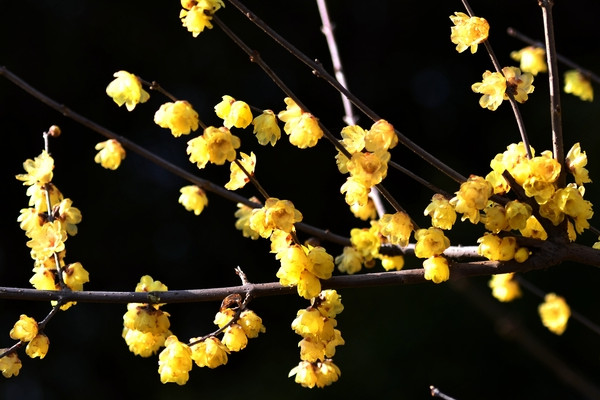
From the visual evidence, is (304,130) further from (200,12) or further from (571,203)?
(571,203)

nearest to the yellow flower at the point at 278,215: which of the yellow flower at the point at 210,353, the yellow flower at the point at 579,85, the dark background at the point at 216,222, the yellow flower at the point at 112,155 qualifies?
the yellow flower at the point at 210,353

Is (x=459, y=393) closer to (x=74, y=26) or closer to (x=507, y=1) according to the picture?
(x=507, y=1)

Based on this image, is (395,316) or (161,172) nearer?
(395,316)

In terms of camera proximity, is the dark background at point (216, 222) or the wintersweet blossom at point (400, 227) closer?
the wintersweet blossom at point (400, 227)

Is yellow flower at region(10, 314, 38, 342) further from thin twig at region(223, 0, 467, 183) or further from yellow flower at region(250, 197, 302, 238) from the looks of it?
thin twig at region(223, 0, 467, 183)

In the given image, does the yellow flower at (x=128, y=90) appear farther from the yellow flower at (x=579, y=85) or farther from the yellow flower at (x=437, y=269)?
the yellow flower at (x=579, y=85)

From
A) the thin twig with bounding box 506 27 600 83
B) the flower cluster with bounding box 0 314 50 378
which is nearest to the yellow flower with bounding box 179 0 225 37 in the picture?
the flower cluster with bounding box 0 314 50 378

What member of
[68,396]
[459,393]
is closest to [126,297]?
[459,393]
